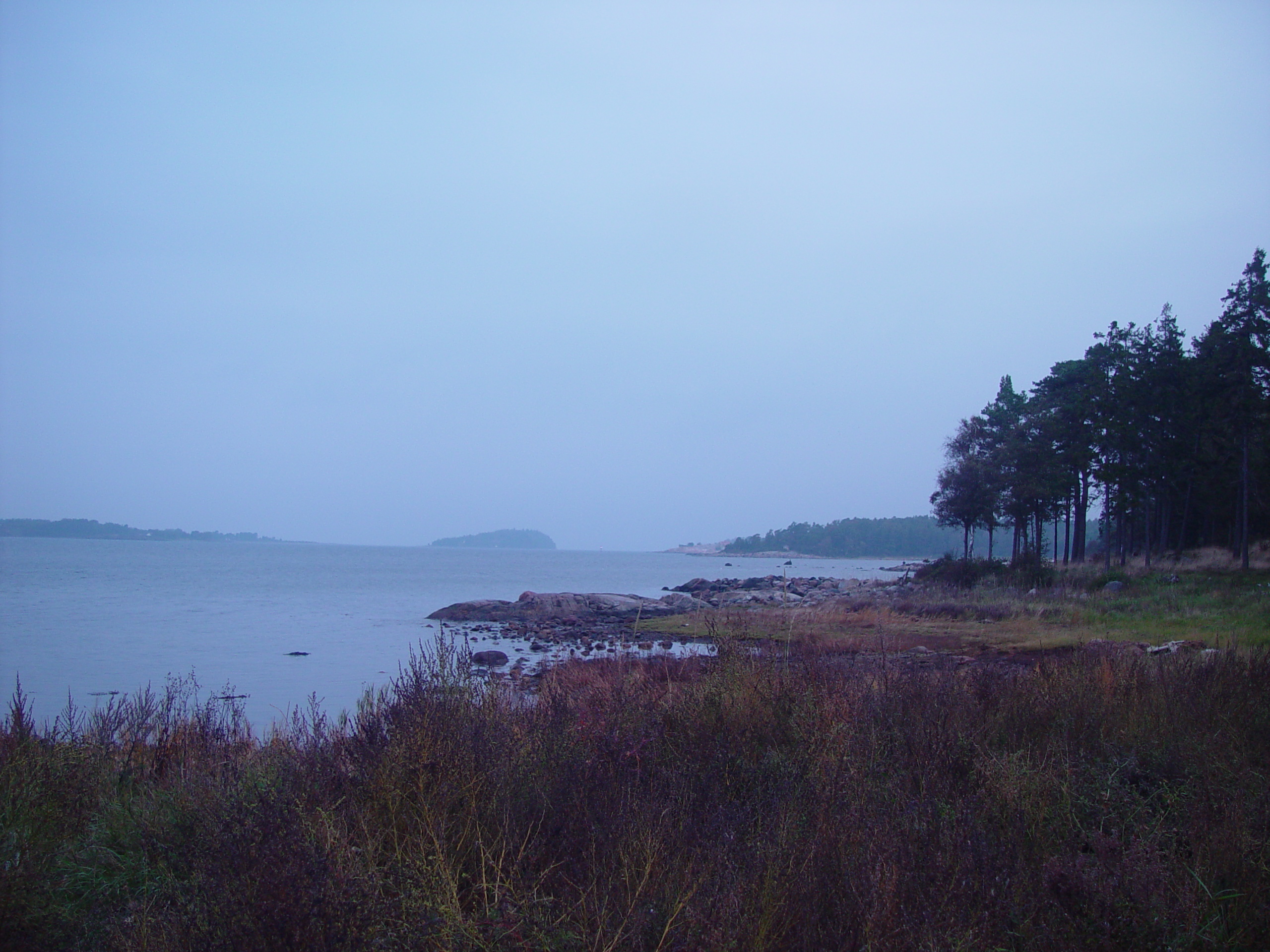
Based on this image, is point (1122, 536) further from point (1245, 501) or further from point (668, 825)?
point (668, 825)

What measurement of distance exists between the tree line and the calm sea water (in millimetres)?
28564

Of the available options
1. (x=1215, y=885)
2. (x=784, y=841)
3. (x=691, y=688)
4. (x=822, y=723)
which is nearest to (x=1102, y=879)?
(x=1215, y=885)

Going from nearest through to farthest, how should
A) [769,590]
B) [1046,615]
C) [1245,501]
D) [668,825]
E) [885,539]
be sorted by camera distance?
1. [668,825]
2. [1046,615]
3. [1245,501]
4. [769,590]
5. [885,539]

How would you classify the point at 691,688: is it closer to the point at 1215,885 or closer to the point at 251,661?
the point at 1215,885

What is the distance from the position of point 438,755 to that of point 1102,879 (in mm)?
3415

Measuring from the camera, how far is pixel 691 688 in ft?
25.0

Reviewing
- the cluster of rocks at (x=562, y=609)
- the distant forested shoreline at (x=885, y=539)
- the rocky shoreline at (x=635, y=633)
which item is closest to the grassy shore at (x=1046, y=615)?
the rocky shoreline at (x=635, y=633)

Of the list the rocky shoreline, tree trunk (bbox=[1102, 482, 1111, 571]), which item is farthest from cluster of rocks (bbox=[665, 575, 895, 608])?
tree trunk (bbox=[1102, 482, 1111, 571])

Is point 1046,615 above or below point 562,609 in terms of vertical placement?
above

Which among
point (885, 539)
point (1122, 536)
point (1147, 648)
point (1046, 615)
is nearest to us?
point (1147, 648)

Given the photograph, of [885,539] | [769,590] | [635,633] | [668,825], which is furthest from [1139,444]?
[885,539]

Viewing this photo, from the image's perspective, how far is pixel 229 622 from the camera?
3659 cm

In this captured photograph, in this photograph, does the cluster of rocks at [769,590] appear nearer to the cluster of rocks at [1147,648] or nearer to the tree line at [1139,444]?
the tree line at [1139,444]

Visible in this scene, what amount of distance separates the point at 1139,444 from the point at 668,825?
Answer: 4078cm
